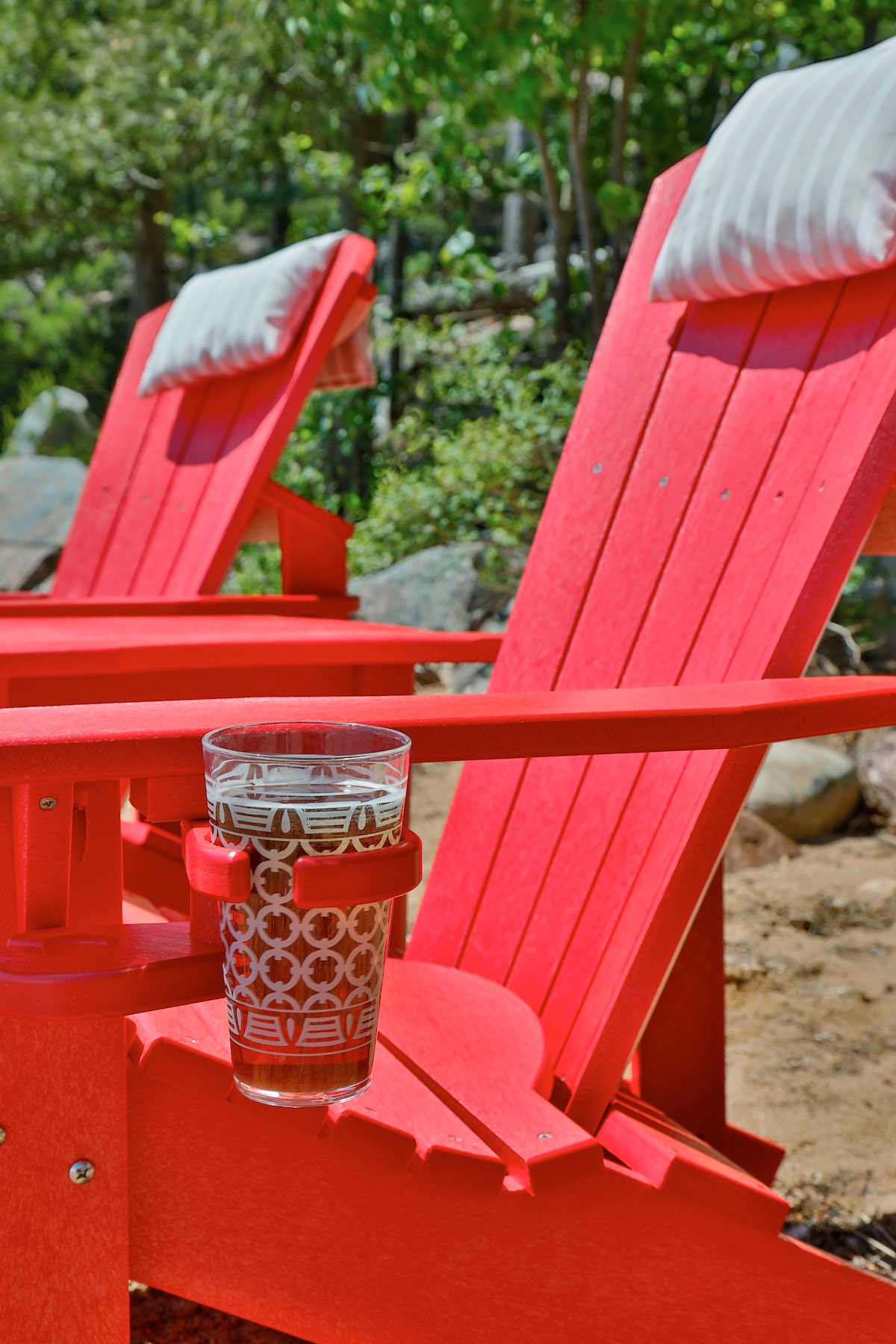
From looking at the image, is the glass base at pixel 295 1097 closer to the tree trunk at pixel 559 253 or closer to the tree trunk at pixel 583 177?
the tree trunk at pixel 583 177

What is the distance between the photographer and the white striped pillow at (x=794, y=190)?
4.59 ft

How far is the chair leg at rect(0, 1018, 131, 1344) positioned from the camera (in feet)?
2.71

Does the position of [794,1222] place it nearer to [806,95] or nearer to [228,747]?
[228,747]

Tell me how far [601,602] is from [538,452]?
383 centimetres

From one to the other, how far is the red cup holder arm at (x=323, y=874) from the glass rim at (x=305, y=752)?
0.05 meters

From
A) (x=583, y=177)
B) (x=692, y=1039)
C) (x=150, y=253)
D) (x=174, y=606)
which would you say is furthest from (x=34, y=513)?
(x=692, y=1039)

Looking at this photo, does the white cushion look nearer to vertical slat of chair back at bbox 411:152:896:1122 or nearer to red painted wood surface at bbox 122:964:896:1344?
vertical slat of chair back at bbox 411:152:896:1122

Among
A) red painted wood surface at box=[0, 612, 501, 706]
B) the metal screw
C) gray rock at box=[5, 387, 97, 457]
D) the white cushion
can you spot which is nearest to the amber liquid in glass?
the metal screw

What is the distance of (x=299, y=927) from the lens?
69cm

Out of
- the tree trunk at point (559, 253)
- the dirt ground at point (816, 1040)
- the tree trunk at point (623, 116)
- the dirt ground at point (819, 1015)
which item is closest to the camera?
the dirt ground at point (816, 1040)

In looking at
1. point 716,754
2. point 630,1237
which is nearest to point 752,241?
point 716,754

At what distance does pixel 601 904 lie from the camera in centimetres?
143

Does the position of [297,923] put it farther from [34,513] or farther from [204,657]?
[34,513]

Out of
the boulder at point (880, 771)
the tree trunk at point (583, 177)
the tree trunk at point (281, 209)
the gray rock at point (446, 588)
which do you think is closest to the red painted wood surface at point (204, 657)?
the boulder at point (880, 771)
